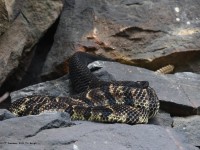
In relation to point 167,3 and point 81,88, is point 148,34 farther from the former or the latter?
point 81,88

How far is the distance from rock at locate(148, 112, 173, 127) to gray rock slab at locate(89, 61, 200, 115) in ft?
0.72

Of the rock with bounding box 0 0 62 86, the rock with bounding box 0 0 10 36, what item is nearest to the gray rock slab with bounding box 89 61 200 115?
the rock with bounding box 0 0 62 86

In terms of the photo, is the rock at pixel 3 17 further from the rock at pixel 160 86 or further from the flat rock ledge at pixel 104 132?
the flat rock ledge at pixel 104 132

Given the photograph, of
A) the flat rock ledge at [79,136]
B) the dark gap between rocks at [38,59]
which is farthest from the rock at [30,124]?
the dark gap between rocks at [38,59]

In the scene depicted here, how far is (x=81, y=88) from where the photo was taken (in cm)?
975

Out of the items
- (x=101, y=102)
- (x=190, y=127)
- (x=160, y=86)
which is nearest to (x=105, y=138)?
(x=190, y=127)

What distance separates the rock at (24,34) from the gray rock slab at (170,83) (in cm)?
105

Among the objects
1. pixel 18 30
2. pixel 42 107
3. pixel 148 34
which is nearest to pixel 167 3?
pixel 148 34

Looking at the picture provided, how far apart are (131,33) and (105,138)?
430 cm

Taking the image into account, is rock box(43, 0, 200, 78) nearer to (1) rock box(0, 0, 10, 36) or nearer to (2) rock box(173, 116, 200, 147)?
(1) rock box(0, 0, 10, 36)

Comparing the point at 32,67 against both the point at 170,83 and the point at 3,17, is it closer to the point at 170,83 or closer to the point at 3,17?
the point at 3,17

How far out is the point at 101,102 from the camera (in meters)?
8.84

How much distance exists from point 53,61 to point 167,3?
7.35ft

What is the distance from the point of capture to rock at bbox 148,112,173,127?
8.52 metres
